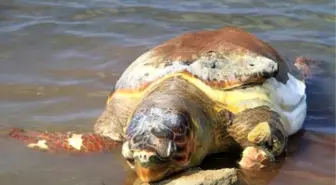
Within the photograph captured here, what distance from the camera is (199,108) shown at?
4.16 m

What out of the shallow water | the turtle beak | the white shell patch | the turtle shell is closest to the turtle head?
the turtle beak

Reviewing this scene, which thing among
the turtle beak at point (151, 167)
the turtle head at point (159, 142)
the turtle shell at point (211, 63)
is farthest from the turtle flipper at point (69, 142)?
the turtle beak at point (151, 167)

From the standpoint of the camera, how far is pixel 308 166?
4.30m

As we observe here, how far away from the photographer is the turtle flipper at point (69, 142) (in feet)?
14.5

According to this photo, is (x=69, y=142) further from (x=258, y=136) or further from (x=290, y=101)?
(x=290, y=101)

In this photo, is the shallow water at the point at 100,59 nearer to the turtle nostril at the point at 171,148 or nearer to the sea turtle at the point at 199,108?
the sea turtle at the point at 199,108

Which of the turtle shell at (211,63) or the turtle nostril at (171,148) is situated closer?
the turtle nostril at (171,148)

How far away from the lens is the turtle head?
3.58 metres

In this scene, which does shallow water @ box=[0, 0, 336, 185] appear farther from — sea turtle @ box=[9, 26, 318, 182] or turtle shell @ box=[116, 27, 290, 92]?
turtle shell @ box=[116, 27, 290, 92]

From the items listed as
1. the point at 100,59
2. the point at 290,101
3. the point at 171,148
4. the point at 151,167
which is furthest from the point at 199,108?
the point at 100,59

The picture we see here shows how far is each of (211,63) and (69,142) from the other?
1131 millimetres

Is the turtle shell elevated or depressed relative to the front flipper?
elevated

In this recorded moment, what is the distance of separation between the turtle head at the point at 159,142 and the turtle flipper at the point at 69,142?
0.65 metres

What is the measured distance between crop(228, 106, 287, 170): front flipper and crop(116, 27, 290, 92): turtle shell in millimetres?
242
